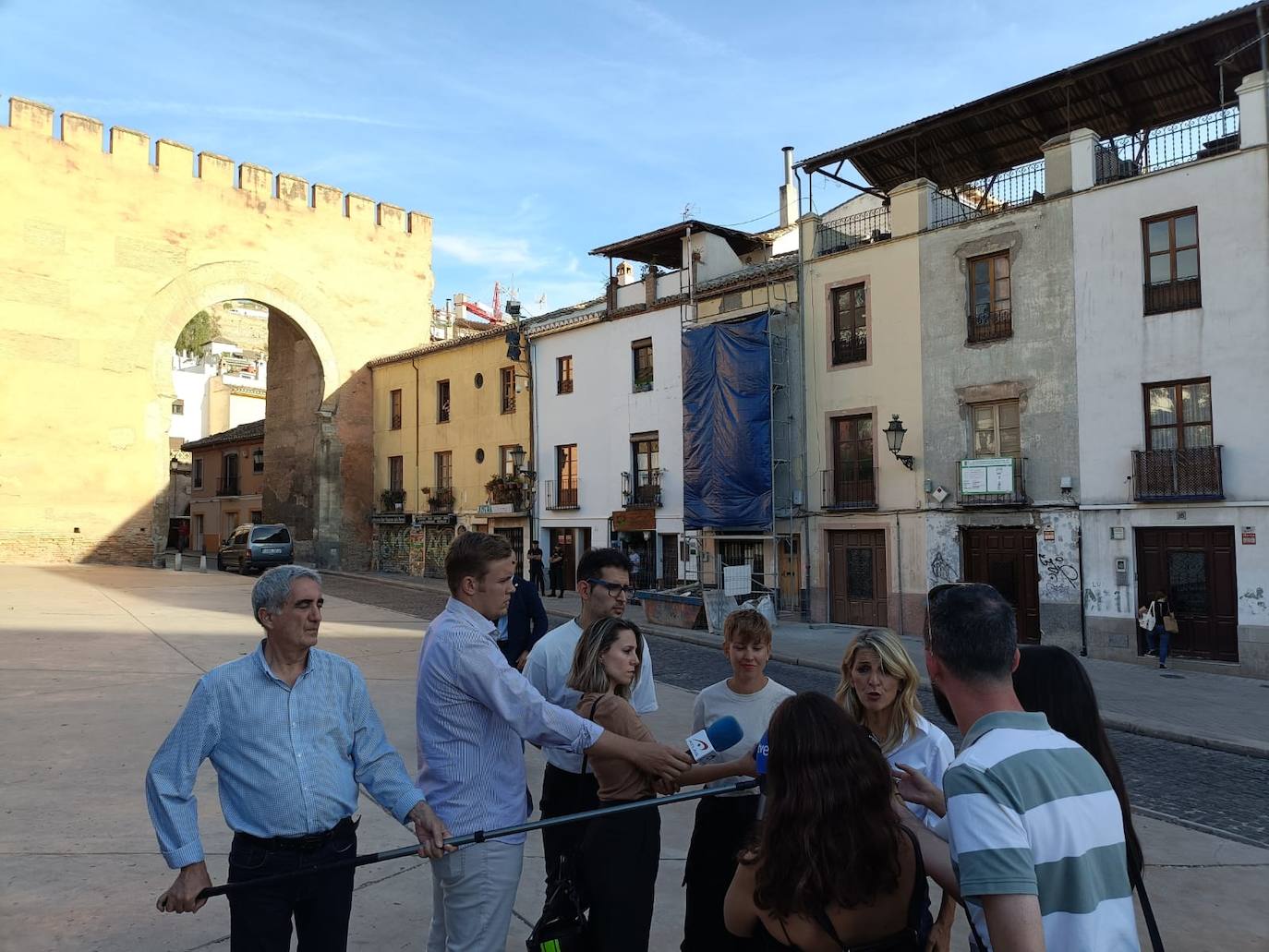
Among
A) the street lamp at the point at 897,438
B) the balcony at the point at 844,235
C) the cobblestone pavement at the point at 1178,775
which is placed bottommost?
the cobblestone pavement at the point at 1178,775

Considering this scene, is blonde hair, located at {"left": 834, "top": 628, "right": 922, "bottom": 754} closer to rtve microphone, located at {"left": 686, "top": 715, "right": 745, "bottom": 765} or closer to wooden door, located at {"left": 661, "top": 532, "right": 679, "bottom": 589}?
rtve microphone, located at {"left": 686, "top": 715, "right": 745, "bottom": 765}

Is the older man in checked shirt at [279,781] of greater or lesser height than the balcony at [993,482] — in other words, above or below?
below

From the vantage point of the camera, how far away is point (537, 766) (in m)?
7.78

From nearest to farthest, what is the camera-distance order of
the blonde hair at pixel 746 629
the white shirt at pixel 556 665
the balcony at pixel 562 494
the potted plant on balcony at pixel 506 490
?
the blonde hair at pixel 746 629
the white shirt at pixel 556 665
the balcony at pixel 562 494
the potted plant on balcony at pixel 506 490

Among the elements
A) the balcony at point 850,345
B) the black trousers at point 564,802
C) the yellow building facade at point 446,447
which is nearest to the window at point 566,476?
the yellow building facade at point 446,447

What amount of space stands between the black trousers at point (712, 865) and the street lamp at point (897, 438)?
15655 mm

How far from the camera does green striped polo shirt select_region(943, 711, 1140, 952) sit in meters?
1.86

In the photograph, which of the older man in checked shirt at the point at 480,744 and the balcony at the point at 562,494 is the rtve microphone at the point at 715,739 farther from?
the balcony at the point at 562,494

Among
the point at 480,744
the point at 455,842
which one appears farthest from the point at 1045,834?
the point at 480,744

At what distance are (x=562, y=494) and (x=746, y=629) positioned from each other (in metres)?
23.3

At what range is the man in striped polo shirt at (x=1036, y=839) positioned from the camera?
1840 millimetres

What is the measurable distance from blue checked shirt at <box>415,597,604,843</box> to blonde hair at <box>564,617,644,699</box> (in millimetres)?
280

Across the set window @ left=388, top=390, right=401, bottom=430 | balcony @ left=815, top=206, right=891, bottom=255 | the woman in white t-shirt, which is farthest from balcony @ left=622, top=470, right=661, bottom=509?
the woman in white t-shirt

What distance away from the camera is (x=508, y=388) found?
29.3 m
